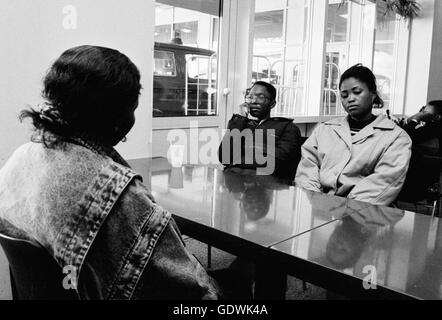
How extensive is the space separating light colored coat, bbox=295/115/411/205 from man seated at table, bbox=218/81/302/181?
0.27 meters

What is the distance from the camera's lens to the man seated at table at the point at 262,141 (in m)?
2.64

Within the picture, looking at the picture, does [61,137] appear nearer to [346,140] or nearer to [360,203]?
[360,203]

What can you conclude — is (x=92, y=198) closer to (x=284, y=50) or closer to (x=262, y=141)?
(x=262, y=141)

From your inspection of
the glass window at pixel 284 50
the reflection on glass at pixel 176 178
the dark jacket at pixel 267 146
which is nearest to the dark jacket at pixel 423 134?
the glass window at pixel 284 50

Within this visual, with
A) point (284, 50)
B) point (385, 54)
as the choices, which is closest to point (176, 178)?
point (284, 50)

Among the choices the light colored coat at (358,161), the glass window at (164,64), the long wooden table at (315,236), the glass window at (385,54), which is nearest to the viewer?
the long wooden table at (315,236)

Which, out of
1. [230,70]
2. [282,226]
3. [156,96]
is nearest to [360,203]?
[282,226]

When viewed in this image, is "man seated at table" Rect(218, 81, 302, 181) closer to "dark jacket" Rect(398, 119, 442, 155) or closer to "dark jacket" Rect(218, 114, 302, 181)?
"dark jacket" Rect(218, 114, 302, 181)

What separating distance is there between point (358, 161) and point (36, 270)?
1.66m

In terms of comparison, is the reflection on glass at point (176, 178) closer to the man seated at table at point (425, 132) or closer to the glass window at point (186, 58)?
the glass window at point (186, 58)

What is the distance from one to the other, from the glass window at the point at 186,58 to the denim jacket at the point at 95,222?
89.2 inches

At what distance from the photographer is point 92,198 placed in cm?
87

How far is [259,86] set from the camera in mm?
2801

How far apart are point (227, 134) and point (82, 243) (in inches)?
83.0
